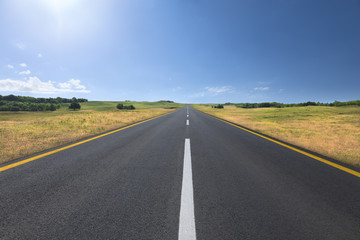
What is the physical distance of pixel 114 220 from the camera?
1702 millimetres

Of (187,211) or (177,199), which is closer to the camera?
(187,211)

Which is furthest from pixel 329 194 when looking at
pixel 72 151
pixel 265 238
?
pixel 72 151

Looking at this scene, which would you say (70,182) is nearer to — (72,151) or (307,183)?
(72,151)

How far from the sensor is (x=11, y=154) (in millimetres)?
3828

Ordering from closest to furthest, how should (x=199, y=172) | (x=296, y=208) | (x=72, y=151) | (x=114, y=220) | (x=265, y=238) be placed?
(x=265, y=238) < (x=114, y=220) < (x=296, y=208) < (x=199, y=172) < (x=72, y=151)

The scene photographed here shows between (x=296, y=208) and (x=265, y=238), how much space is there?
84 cm

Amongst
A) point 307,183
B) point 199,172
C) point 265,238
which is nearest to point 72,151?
point 199,172

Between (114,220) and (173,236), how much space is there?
2.41 ft

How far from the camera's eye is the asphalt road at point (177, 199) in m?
1.57

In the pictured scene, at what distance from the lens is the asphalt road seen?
157cm

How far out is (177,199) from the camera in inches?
82.7

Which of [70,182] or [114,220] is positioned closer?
[114,220]

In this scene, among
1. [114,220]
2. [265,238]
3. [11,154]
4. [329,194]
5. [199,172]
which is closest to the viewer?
[265,238]

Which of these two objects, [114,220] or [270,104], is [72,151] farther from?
[270,104]
